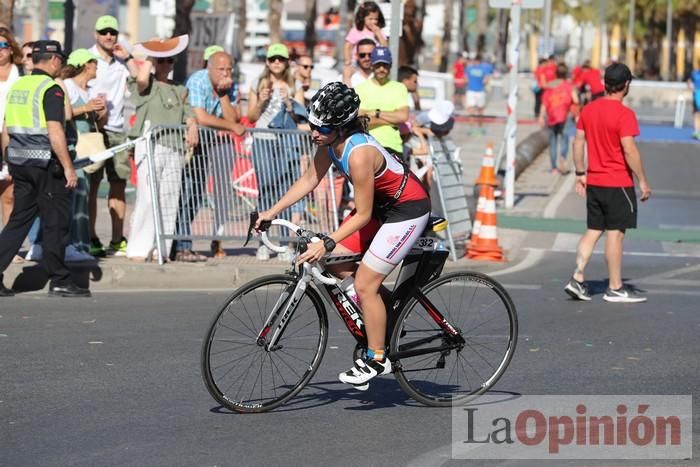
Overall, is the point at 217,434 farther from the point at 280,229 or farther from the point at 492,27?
the point at 492,27

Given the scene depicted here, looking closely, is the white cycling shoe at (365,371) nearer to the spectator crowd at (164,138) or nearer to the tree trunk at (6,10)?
the spectator crowd at (164,138)

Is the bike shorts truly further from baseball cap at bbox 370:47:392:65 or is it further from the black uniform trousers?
baseball cap at bbox 370:47:392:65

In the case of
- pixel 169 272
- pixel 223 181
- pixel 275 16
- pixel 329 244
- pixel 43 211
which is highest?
pixel 275 16

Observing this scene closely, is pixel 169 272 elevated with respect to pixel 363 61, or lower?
lower

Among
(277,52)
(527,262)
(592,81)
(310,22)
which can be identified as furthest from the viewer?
(310,22)

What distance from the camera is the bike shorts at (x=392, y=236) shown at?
7484 mm

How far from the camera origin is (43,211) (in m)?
11.3

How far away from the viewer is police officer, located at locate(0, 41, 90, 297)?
11023mm

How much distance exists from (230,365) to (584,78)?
26.8 meters

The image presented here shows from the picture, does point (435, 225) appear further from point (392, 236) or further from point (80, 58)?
point (80, 58)

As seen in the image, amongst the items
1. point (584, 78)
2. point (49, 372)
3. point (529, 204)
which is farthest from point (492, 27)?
point (49, 372)

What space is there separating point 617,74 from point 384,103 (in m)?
2.32

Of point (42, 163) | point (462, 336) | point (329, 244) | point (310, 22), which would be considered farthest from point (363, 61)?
point (310, 22)

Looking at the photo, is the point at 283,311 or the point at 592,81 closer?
the point at 283,311
